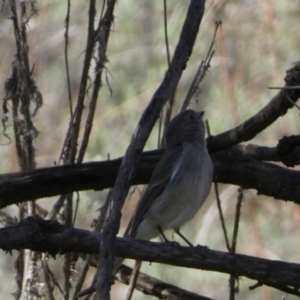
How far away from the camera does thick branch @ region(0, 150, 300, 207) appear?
12.5 feet

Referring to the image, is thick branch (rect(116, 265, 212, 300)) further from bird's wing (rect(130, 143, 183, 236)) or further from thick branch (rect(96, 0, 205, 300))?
thick branch (rect(96, 0, 205, 300))

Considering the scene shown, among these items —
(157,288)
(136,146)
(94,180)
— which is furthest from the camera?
(157,288)

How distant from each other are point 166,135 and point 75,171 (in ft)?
4.39

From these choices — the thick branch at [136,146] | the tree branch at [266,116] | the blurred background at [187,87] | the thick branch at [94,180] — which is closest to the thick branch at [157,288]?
the thick branch at [94,180]

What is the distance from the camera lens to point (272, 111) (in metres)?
4.09

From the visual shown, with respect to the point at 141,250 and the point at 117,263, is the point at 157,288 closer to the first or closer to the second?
the point at 117,263

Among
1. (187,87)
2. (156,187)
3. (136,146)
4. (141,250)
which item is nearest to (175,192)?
(156,187)

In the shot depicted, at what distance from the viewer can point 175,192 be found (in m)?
4.85

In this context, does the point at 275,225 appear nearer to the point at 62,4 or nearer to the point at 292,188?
the point at 62,4

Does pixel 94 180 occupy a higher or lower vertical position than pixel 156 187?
lower

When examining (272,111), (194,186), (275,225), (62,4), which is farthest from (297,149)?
(62,4)

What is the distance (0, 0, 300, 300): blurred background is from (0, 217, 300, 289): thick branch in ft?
15.3

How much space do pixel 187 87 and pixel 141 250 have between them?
18.6ft

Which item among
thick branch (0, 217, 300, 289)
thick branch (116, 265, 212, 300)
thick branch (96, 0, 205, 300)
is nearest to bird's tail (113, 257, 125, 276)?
thick branch (116, 265, 212, 300)
